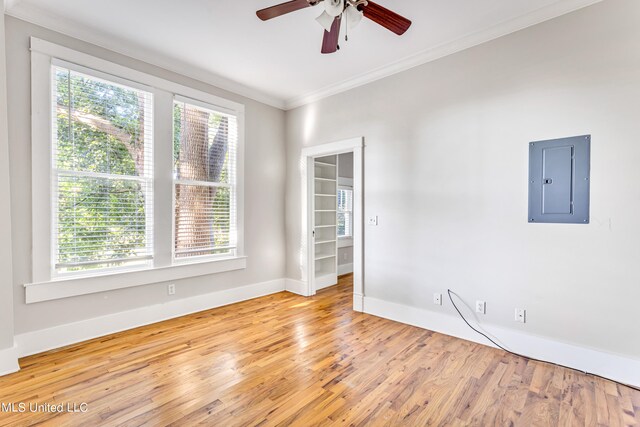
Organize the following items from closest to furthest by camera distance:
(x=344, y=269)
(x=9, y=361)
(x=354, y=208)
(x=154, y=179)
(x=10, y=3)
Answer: (x=9, y=361)
(x=10, y=3)
(x=154, y=179)
(x=354, y=208)
(x=344, y=269)

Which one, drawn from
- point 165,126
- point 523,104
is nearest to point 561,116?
point 523,104

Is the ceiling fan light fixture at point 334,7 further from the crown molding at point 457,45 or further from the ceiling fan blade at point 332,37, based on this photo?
the crown molding at point 457,45

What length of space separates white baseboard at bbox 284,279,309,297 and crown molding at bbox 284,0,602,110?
8.92ft

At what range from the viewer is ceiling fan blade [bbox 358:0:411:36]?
6.57ft

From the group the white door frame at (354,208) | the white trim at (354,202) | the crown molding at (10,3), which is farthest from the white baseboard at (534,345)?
the crown molding at (10,3)

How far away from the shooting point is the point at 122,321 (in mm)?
3164

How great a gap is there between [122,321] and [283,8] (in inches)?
129

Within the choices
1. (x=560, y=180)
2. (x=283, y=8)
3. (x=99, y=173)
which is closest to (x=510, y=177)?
(x=560, y=180)

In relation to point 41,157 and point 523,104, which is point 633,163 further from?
point 41,157

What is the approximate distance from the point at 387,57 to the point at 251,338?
329 centimetres

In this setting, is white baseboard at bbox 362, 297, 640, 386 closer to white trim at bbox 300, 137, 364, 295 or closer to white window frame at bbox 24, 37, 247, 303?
white trim at bbox 300, 137, 364, 295

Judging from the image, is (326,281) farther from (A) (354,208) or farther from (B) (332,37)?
(B) (332,37)

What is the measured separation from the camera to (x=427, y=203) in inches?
129

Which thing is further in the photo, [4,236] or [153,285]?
[153,285]
